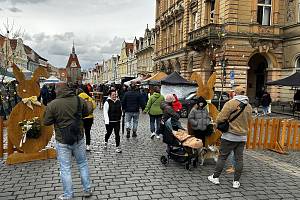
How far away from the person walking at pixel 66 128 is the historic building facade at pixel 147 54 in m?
54.6

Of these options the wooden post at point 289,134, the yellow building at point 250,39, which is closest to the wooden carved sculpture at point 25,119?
the wooden post at point 289,134

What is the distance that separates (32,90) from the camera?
26.0ft

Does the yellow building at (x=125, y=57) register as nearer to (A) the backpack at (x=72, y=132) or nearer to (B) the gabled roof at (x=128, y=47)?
(B) the gabled roof at (x=128, y=47)

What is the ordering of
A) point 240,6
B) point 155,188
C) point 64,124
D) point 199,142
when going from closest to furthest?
1. point 64,124
2. point 155,188
3. point 199,142
4. point 240,6

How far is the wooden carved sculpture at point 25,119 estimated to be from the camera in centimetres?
762

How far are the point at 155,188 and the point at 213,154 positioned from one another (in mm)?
2594

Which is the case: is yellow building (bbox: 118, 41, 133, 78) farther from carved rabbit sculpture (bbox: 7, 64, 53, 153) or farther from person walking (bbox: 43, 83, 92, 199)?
person walking (bbox: 43, 83, 92, 199)

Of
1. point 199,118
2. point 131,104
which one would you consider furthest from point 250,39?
point 199,118

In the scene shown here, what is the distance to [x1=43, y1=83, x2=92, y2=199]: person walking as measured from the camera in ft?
16.9

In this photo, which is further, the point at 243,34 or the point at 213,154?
the point at 243,34

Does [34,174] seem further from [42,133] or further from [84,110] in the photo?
[84,110]

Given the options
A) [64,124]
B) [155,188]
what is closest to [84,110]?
[64,124]

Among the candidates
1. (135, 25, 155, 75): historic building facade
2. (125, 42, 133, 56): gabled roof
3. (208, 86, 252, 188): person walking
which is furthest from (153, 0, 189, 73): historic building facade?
(125, 42, 133, 56): gabled roof

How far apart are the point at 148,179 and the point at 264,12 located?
84.0 feet
